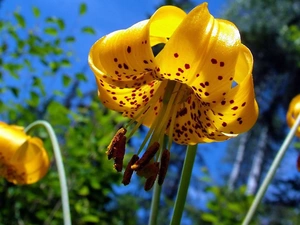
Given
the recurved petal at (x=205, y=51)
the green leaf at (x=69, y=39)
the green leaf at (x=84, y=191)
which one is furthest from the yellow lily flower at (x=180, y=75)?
the green leaf at (x=69, y=39)

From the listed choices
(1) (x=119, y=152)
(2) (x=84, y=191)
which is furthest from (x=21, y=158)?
(2) (x=84, y=191)

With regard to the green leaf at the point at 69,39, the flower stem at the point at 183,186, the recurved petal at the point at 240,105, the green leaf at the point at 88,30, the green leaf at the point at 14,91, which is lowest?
the green leaf at the point at 14,91

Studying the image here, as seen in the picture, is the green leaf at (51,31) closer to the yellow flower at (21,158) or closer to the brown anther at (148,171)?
the yellow flower at (21,158)

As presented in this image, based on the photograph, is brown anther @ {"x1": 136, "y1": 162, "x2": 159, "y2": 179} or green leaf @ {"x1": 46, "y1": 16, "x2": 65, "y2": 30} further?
green leaf @ {"x1": 46, "y1": 16, "x2": 65, "y2": 30}

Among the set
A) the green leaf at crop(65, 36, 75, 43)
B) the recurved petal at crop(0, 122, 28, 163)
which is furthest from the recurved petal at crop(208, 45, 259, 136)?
the green leaf at crop(65, 36, 75, 43)

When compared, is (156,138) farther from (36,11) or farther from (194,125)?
(36,11)

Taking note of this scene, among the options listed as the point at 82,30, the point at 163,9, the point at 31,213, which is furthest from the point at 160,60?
the point at 82,30

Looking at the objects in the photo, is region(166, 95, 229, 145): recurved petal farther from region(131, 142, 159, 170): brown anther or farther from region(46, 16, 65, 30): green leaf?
region(46, 16, 65, 30): green leaf
